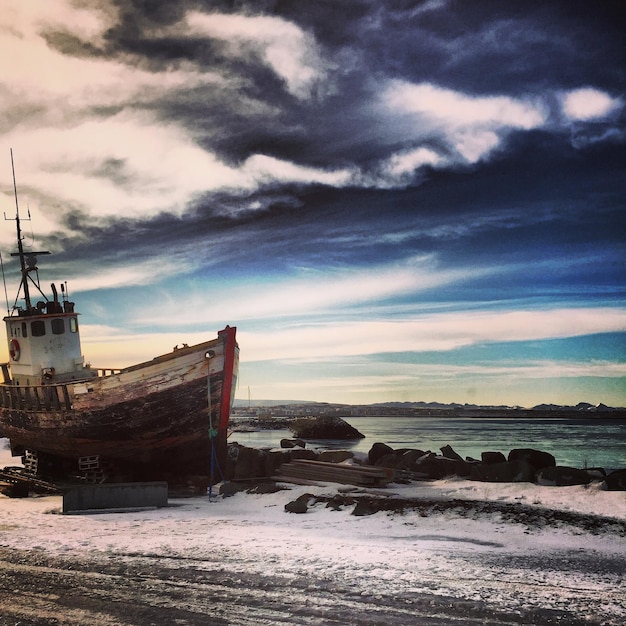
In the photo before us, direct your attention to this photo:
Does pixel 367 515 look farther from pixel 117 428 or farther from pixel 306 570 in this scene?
pixel 117 428

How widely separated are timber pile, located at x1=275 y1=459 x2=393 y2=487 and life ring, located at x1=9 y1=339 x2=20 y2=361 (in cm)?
1160

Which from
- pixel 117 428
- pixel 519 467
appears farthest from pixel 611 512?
pixel 117 428

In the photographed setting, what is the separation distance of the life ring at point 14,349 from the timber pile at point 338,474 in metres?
11.6

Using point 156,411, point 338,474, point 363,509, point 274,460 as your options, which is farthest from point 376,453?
point 363,509

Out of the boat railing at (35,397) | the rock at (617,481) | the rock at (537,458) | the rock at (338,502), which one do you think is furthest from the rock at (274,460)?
the rock at (617,481)

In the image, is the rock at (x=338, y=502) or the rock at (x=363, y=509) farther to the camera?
the rock at (x=338, y=502)

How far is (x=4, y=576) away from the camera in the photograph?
8.23 m

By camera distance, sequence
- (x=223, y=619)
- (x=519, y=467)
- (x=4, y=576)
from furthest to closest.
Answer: (x=519, y=467) → (x=4, y=576) → (x=223, y=619)

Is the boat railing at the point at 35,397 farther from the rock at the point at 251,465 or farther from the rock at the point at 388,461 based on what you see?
the rock at the point at 388,461

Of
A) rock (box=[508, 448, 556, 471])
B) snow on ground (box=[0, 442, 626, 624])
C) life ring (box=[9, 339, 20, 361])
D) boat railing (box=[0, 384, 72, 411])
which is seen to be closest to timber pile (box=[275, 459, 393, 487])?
snow on ground (box=[0, 442, 626, 624])

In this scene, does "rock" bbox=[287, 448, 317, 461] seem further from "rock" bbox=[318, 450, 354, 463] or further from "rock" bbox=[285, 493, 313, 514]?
"rock" bbox=[285, 493, 313, 514]

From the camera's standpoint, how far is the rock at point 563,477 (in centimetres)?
1566

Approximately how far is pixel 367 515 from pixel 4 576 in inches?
288

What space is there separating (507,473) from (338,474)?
15.9ft
